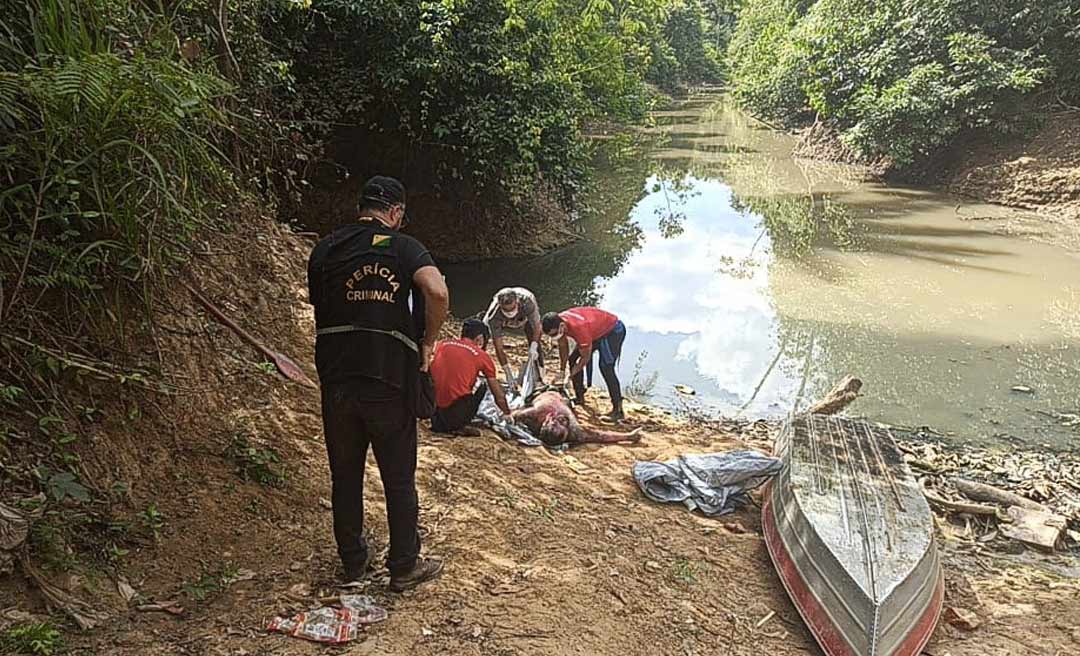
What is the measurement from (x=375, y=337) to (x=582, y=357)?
3769mm

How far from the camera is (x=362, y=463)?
3.07 meters

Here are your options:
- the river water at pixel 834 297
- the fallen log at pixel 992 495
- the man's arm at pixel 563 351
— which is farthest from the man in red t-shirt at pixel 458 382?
the fallen log at pixel 992 495

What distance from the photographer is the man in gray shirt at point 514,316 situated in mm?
Answer: 6195

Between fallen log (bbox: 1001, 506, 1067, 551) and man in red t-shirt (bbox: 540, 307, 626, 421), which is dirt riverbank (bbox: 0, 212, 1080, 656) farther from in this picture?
man in red t-shirt (bbox: 540, 307, 626, 421)

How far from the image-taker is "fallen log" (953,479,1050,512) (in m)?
5.48

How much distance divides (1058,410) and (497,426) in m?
5.56

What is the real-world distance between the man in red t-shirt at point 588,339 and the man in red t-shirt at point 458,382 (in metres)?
1.09

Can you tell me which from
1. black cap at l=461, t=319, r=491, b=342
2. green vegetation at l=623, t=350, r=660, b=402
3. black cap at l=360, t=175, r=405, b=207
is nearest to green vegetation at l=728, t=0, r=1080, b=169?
green vegetation at l=623, t=350, r=660, b=402

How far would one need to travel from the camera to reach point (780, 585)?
417 centimetres

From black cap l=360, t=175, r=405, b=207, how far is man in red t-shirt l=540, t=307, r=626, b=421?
10.7 ft

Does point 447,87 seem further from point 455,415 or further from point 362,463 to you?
point 362,463

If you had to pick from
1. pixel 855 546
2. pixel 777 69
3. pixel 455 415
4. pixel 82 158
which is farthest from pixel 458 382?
pixel 777 69

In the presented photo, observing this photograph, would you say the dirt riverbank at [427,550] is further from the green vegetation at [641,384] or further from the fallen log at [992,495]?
the green vegetation at [641,384]

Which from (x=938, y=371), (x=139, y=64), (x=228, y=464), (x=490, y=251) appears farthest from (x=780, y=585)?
(x=490, y=251)
